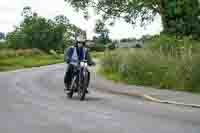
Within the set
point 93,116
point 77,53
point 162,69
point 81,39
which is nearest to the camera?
point 93,116

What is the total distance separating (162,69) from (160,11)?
22668 millimetres

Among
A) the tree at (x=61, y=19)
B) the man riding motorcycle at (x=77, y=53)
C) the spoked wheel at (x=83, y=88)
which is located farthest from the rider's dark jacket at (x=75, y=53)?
the tree at (x=61, y=19)

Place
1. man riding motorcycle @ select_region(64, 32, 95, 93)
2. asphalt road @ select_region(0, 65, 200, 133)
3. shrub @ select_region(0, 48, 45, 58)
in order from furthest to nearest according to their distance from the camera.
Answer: shrub @ select_region(0, 48, 45, 58), man riding motorcycle @ select_region(64, 32, 95, 93), asphalt road @ select_region(0, 65, 200, 133)

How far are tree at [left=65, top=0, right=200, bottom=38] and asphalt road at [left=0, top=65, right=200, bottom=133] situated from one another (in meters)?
20.9

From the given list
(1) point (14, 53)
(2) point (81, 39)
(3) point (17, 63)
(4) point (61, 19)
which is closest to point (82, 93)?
(2) point (81, 39)

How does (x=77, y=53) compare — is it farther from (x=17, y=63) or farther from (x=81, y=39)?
(x=17, y=63)

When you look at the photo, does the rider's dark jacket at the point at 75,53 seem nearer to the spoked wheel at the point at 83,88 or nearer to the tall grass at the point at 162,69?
the spoked wheel at the point at 83,88

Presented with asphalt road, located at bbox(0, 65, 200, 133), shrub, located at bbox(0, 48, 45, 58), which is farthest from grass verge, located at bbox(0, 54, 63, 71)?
asphalt road, located at bbox(0, 65, 200, 133)

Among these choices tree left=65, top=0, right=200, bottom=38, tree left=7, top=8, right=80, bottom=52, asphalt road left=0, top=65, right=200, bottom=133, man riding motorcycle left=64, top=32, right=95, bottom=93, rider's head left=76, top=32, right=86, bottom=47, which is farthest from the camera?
tree left=7, top=8, right=80, bottom=52

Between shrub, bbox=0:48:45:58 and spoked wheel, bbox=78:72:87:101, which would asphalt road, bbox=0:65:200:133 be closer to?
spoked wheel, bbox=78:72:87:101

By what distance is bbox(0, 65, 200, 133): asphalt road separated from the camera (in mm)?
9805

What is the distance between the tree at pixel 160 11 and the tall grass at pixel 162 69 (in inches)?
486

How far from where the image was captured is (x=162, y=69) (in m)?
20.9

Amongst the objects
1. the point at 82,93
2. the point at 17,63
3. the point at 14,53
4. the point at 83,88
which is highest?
the point at 83,88
